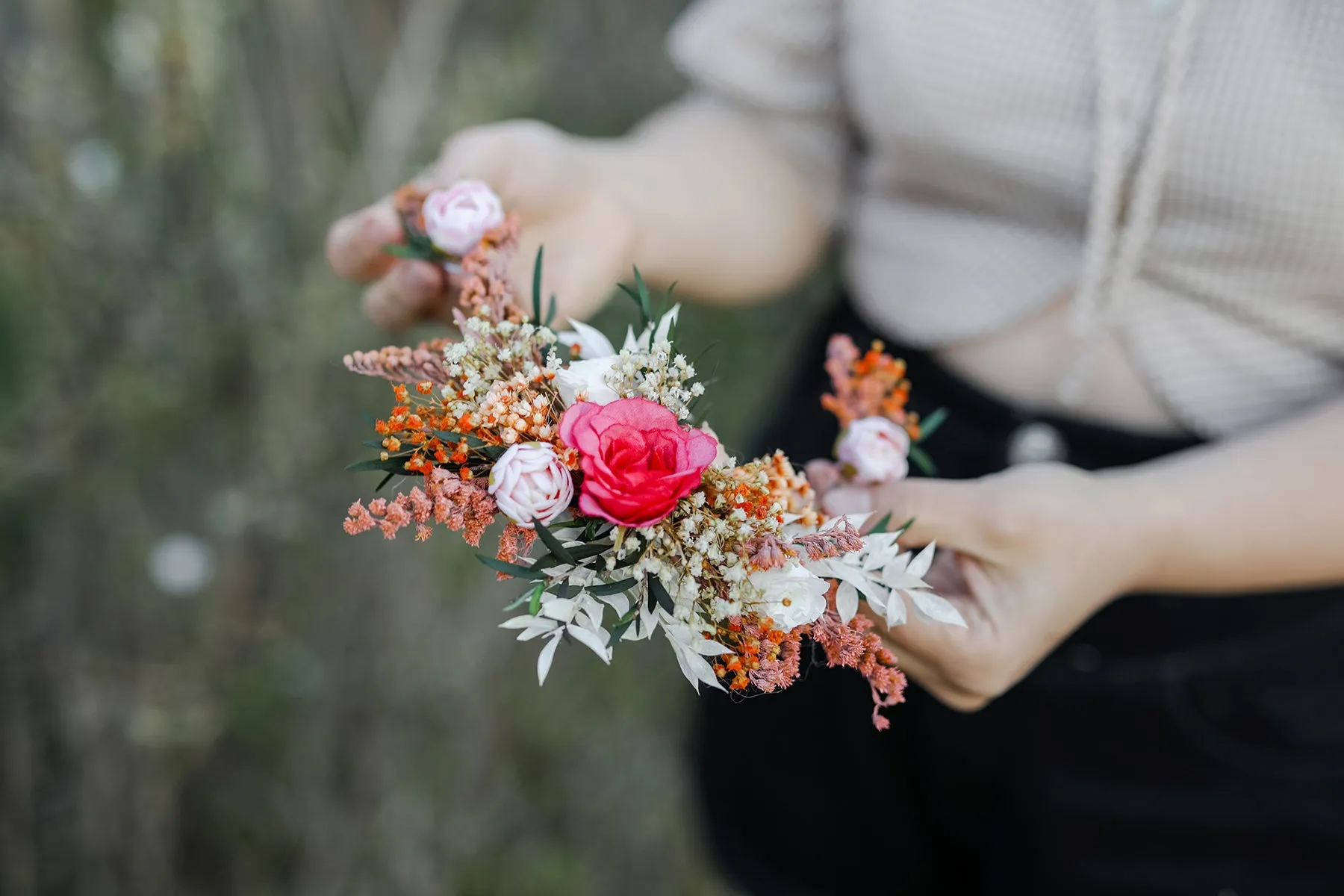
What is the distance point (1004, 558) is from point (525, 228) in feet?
1.54

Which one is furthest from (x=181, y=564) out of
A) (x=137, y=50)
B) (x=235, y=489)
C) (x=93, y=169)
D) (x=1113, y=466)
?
(x=1113, y=466)

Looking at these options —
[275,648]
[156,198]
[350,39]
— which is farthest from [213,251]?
[275,648]

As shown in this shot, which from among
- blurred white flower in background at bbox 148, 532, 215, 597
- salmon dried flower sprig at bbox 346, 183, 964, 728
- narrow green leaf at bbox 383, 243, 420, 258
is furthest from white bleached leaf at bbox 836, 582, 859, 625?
blurred white flower in background at bbox 148, 532, 215, 597

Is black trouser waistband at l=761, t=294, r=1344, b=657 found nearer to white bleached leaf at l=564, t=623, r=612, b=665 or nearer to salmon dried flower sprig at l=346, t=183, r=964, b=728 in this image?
salmon dried flower sprig at l=346, t=183, r=964, b=728

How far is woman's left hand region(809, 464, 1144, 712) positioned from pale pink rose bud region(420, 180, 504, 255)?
289 millimetres

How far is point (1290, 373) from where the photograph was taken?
33.6 inches

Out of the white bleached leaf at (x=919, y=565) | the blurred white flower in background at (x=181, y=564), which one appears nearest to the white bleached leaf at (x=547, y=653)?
the white bleached leaf at (x=919, y=565)

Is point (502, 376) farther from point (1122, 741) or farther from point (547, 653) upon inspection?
point (1122, 741)

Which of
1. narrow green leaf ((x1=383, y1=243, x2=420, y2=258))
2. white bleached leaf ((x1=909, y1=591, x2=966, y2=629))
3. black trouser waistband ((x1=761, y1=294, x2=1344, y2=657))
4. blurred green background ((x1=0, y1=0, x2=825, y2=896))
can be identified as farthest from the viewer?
blurred green background ((x1=0, y1=0, x2=825, y2=896))

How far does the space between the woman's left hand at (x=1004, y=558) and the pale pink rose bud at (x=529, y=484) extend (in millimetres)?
235

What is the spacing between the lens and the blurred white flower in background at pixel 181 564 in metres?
1.50

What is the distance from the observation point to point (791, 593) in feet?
1.70

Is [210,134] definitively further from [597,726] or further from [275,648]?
[597,726]

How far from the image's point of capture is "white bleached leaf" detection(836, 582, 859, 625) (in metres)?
0.54
